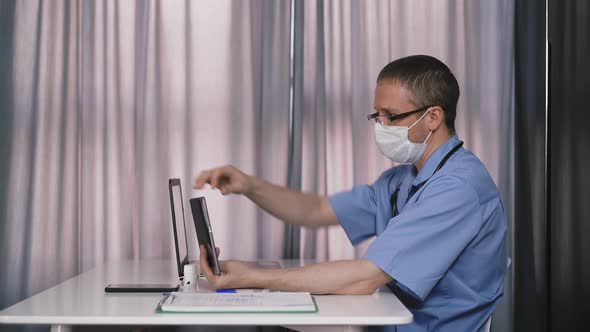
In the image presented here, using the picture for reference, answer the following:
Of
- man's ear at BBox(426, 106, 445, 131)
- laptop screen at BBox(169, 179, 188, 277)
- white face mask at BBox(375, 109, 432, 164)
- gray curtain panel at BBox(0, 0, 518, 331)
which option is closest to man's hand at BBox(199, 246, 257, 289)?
laptop screen at BBox(169, 179, 188, 277)

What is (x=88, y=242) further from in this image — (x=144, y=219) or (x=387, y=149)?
(x=387, y=149)

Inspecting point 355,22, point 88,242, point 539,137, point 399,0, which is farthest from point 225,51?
point 539,137

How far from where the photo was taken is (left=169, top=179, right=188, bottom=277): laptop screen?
1796 mm

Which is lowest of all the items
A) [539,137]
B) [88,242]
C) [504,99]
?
[88,242]

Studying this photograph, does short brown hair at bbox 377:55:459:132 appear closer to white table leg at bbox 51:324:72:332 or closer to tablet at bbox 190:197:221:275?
tablet at bbox 190:197:221:275

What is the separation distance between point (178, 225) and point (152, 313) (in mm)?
412

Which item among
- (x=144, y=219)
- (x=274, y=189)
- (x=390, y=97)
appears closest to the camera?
(x=390, y=97)

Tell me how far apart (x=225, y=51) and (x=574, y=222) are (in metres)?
1.68

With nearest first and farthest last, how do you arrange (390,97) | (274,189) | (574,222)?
1. (390,97)
2. (274,189)
3. (574,222)

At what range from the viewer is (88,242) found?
2.89 metres

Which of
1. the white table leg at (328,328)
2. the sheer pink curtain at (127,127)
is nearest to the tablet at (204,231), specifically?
the white table leg at (328,328)

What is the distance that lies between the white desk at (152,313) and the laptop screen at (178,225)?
0.51 ft

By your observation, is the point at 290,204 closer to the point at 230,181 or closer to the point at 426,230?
the point at 230,181

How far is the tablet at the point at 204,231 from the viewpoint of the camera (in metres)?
1.67
